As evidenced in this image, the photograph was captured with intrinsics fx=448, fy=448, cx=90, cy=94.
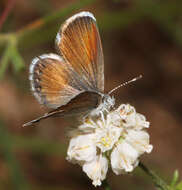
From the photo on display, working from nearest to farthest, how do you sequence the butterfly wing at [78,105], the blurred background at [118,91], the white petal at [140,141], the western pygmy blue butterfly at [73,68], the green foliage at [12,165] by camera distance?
the butterfly wing at [78,105] < the white petal at [140,141] < the western pygmy blue butterfly at [73,68] < the green foliage at [12,165] < the blurred background at [118,91]

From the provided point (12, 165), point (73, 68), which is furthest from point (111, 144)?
point (12, 165)

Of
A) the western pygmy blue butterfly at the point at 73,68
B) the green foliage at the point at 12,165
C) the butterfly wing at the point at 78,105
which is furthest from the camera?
the green foliage at the point at 12,165

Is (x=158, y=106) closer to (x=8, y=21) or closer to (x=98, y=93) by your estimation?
(x=8, y=21)

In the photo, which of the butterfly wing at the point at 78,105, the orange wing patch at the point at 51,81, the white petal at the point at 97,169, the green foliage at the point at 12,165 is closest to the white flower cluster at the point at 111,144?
the white petal at the point at 97,169

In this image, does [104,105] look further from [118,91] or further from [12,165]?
[118,91]

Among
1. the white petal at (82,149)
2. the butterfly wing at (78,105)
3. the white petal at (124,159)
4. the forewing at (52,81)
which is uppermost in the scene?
the forewing at (52,81)

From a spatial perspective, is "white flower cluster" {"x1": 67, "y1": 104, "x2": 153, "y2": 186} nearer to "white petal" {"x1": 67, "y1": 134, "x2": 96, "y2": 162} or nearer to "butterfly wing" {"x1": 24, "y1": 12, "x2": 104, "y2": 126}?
"white petal" {"x1": 67, "y1": 134, "x2": 96, "y2": 162}

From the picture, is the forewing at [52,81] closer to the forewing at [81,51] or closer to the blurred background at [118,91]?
the forewing at [81,51]
